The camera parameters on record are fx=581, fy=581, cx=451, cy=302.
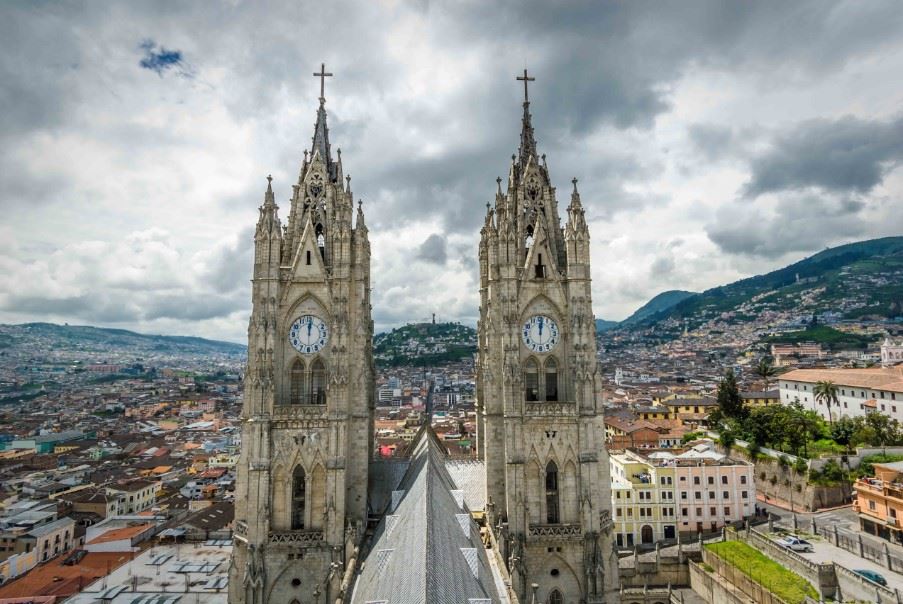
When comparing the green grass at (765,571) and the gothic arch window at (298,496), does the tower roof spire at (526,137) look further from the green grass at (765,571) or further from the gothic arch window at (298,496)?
the green grass at (765,571)

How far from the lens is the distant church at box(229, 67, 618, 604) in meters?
27.1

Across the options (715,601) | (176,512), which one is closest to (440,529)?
(715,601)

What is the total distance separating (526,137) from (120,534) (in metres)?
54.9

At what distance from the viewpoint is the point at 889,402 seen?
74.8 m

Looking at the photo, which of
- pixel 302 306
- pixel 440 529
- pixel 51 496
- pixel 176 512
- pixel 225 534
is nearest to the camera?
pixel 440 529

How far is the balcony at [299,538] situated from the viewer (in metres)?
27.1

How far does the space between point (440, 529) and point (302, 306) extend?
45.1 feet

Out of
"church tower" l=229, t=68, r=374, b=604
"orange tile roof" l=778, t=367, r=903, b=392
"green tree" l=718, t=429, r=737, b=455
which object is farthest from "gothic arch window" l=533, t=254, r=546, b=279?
"orange tile roof" l=778, t=367, r=903, b=392

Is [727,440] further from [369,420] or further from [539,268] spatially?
[369,420]

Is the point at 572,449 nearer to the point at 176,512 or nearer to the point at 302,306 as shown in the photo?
the point at 302,306

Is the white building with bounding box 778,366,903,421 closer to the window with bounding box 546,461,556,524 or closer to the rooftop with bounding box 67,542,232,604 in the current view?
the window with bounding box 546,461,556,524

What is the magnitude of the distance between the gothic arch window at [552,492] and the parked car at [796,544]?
29299mm

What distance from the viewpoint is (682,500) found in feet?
195

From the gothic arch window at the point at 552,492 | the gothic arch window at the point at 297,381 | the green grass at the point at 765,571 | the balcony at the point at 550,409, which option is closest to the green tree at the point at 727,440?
the green grass at the point at 765,571
